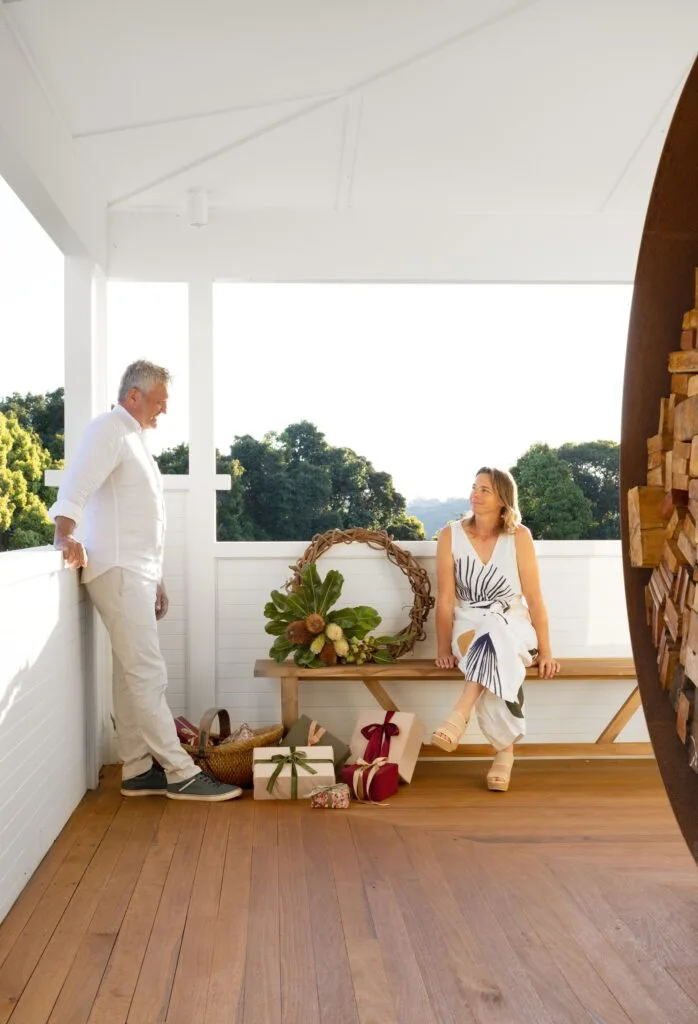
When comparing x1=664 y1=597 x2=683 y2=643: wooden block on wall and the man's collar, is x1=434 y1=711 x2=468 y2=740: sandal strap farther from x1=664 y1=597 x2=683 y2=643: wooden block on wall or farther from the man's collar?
x1=664 y1=597 x2=683 y2=643: wooden block on wall

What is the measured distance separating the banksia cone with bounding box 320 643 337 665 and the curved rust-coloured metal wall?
3225 mm

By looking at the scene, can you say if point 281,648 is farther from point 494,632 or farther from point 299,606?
point 494,632

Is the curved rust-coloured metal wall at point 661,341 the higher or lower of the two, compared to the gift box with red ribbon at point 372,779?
higher

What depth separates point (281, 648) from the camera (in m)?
4.80

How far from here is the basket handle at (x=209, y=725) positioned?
4.40m

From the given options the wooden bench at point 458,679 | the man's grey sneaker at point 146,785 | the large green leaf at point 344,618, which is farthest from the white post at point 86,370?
the large green leaf at point 344,618

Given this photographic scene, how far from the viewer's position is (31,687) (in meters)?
3.39

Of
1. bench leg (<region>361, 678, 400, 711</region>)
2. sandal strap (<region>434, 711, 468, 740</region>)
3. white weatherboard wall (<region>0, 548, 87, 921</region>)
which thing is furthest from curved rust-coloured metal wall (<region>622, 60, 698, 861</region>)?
bench leg (<region>361, 678, 400, 711</region>)

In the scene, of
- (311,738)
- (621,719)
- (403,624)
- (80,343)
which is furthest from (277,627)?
(621,719)

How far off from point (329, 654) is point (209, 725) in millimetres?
659

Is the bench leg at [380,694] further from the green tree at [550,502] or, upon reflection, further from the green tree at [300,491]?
the green tree at [550,502]

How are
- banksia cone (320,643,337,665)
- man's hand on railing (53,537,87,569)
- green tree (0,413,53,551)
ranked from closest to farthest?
1. man's hand on railing (53,537,87,569)
2. banksia cone (320,643,337,665)
3. green tree (0,413,53,551)

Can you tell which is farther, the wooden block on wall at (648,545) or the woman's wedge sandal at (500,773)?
the woman's wedge sandal at (500,773)

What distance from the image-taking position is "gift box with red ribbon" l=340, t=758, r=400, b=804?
4.24m
